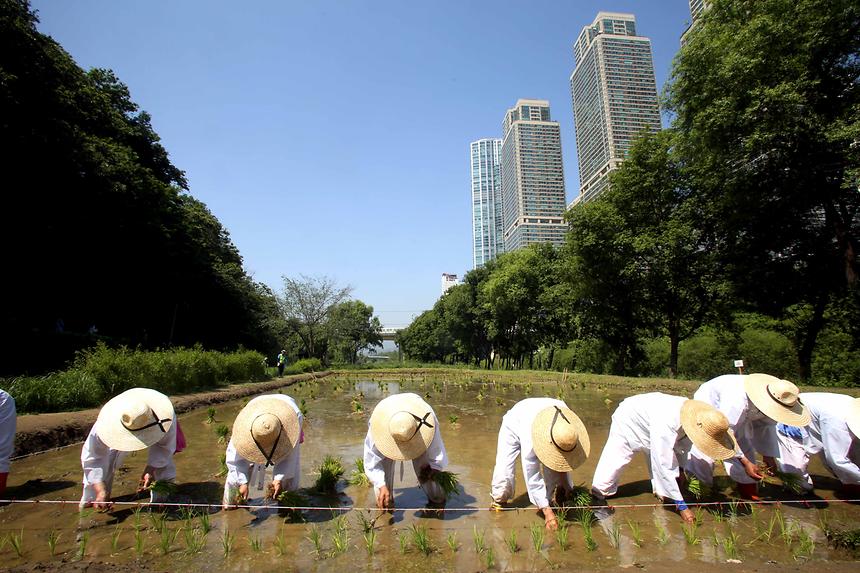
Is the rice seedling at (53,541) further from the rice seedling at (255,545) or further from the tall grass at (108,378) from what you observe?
the tall grass at (108,378)

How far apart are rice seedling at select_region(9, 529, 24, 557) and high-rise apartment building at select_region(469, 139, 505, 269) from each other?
100684 millimetres

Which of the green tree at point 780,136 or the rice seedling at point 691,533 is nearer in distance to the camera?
the rice seedling at point 691,533

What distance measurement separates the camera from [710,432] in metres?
4.66

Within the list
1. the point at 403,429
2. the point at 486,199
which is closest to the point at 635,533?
the point at 403,429

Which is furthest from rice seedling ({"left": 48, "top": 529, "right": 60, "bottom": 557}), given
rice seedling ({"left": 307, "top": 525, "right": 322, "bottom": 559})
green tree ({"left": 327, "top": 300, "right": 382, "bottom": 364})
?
green tree ({"left": 327, "top": 300, "right": 382, "bottom": 364})

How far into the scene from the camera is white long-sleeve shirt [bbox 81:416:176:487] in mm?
4855

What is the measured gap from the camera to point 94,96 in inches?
802

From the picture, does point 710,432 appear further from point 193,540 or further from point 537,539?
point 193,540

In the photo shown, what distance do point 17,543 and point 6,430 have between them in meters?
2.13

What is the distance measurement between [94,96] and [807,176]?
30.6m

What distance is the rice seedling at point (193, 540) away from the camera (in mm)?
4086

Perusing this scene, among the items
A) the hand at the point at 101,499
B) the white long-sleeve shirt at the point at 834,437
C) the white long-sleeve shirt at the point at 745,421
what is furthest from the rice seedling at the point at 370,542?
the white long-sleeve shirt at the point at 834,437

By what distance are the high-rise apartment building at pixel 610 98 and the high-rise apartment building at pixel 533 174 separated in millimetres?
22048

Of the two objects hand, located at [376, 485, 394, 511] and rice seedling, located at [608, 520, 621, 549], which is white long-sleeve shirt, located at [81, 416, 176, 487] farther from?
rice seedling, located at [608, 520, 621, 549]
